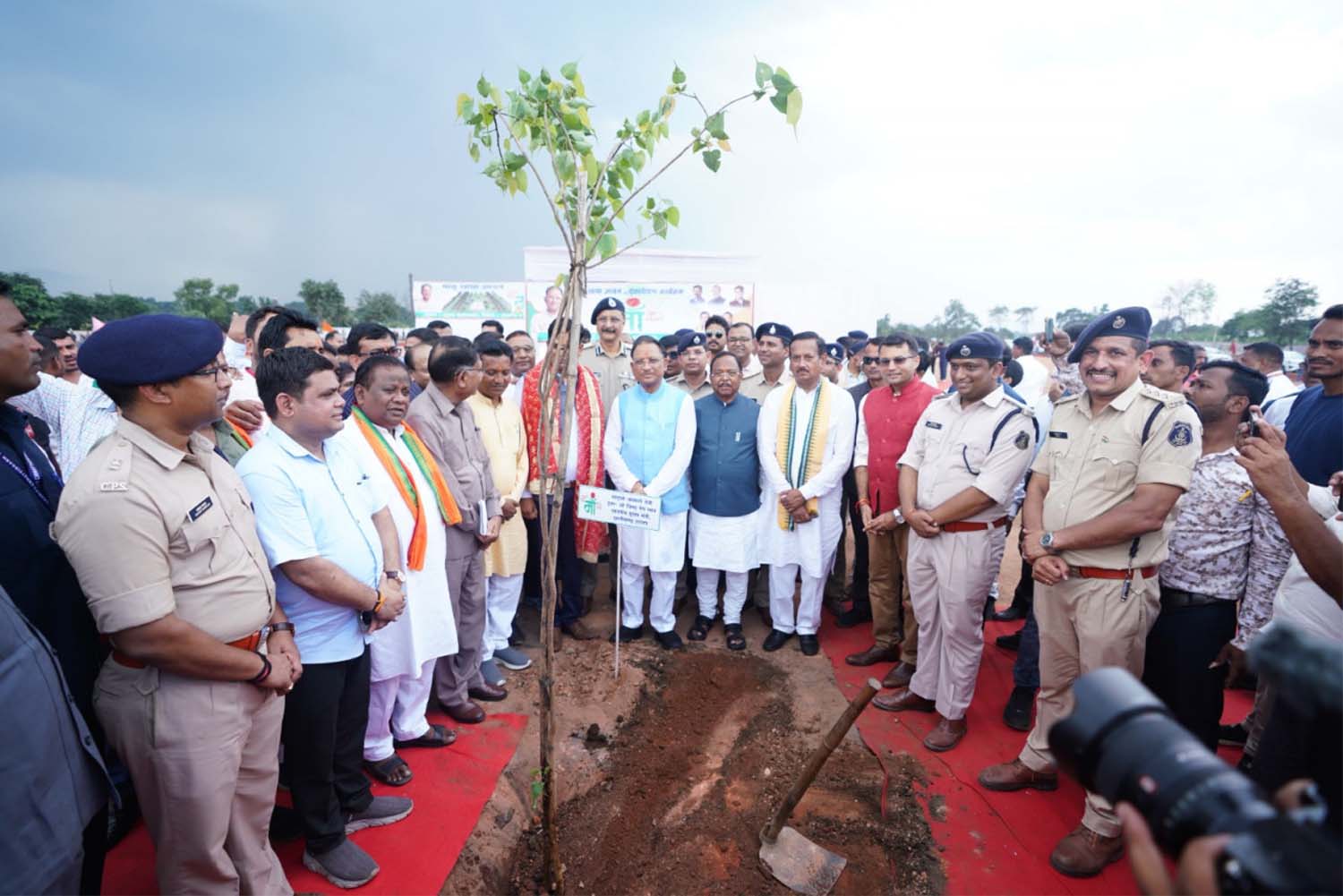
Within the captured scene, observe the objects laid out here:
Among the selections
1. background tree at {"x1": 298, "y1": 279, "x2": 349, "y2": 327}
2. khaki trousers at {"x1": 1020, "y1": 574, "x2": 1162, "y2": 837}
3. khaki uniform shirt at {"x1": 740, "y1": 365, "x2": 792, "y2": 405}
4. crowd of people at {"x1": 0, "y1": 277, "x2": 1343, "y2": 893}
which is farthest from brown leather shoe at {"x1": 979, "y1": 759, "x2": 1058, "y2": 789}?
background tree at {"x1": 298, "y1": 279, "x2": 349, "y2": 327}

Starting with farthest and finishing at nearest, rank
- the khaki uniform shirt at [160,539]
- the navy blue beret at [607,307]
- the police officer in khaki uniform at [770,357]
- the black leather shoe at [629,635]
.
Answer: the navy blue beret at [607,307] < the police officer in khaki uniform at [770,357] < the black leather shoe at [629,635] < the khaki uniform shirt at [160,539]

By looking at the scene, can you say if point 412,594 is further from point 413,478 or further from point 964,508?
point 964,508

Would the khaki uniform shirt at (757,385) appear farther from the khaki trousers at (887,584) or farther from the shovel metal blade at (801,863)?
the shovel metal blade at (801,863)

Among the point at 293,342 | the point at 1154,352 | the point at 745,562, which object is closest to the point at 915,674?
the point at 745,562

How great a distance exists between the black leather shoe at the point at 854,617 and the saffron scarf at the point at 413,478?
3.22 m

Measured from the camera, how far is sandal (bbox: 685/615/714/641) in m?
4.80

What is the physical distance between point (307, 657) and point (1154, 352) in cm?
480

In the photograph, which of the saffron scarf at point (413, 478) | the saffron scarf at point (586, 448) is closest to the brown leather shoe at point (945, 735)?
the saffron scarf at point (586, 448)

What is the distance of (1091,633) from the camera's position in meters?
2.74

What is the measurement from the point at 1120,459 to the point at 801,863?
7.25ft

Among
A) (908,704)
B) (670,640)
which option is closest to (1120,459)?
(908,704)

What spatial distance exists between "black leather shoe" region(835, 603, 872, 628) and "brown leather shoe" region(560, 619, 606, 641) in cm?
193

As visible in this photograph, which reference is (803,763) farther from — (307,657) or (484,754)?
(307,657)

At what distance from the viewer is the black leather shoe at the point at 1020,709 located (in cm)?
363
